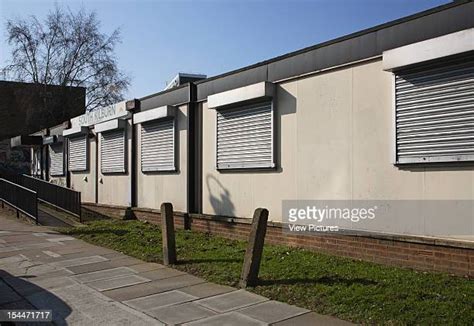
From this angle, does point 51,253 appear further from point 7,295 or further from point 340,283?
point 340,283

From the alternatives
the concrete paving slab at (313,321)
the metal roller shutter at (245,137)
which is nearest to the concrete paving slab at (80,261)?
the metal roller shutter at (245,137)

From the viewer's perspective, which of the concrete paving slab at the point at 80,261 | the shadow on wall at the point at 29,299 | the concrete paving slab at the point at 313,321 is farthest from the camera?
the concrete paving slab at the point at 80,261

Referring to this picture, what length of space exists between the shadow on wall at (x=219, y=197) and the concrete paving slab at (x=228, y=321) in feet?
17.5

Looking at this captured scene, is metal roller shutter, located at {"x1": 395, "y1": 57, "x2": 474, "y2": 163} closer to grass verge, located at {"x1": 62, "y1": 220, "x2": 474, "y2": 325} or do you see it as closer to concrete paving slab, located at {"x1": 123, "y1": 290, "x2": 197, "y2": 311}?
grass verge, located at {"x1": 62, "y1": 220, "x2": 474, "y2": 325}

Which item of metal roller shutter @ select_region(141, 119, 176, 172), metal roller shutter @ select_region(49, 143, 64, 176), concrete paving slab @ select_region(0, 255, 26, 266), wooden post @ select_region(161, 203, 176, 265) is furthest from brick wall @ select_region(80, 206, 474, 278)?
metal roller shutter @ select_region(49, 143, 64, 176)

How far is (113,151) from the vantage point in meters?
16.5

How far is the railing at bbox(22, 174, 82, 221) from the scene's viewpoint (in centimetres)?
1538

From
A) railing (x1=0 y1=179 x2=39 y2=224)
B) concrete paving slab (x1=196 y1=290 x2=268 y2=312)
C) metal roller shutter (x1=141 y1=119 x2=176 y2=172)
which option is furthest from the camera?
railing (x1=0 y1=179 x2=39 y2=224)

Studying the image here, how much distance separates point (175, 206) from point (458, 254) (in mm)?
7919

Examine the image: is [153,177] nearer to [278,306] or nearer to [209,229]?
[209,229]

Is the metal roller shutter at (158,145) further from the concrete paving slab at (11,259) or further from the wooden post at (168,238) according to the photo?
the concrete paving slab at (11,259)

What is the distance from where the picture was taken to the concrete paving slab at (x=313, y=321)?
203 inches

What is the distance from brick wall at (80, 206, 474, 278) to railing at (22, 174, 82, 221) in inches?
270

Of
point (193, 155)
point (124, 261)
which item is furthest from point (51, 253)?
point (193, 155)
